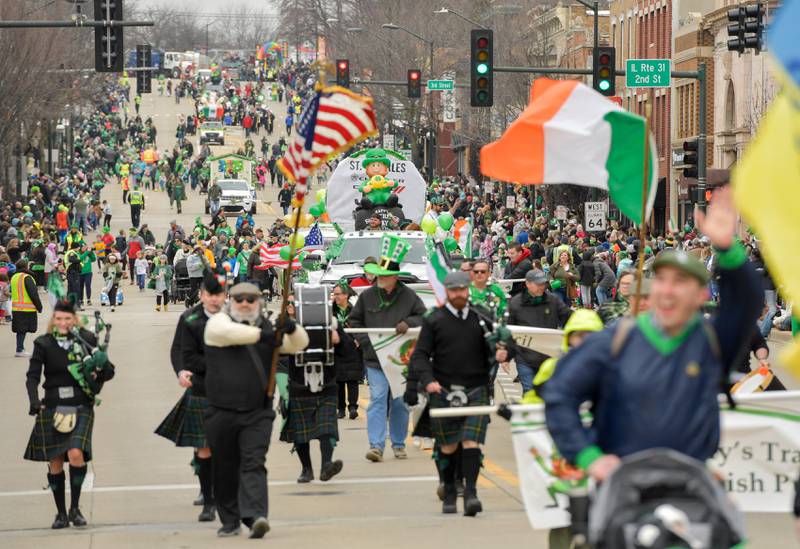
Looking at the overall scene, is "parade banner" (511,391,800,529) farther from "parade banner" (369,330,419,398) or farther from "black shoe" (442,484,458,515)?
"parade banner" (369,330,419,398)

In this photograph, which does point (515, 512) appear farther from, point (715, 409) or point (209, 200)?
point (209, 200)

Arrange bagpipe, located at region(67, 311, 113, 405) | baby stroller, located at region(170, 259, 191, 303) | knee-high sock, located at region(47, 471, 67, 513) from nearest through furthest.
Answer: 1. bagpipe, located at region(67, 311, 113, 405)
2. knee-high sock, located at region(47, 471, 67, 513)
3. baby stroller, located at region(170, 259, 191, 303)

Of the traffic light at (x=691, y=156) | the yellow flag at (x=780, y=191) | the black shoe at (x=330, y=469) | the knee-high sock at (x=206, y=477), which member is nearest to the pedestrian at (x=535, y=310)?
the black shoe at (x=330, y=469)

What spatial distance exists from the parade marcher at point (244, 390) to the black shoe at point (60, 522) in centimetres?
136

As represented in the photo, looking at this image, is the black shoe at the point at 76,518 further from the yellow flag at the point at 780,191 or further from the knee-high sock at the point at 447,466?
the yellow flag at the point at 780,191

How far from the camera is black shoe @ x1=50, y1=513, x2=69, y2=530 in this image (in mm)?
12703

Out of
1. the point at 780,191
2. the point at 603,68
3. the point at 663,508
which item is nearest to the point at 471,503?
the point at 663,508

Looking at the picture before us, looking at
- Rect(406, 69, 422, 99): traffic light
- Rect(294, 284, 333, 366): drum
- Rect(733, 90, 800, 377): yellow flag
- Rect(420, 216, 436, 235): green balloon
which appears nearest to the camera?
Rect(733, 90, 800, 377): yellow flag

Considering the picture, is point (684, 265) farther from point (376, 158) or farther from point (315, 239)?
point (376, 158)

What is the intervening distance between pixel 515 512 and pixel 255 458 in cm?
206

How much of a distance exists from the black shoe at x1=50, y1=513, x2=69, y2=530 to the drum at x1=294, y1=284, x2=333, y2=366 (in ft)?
7.76

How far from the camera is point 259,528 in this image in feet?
38.8

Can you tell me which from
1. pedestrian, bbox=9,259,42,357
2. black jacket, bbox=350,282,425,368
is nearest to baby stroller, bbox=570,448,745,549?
black jacket, bbox=350,282,425,368

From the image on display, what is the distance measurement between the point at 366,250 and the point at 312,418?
12.6m
